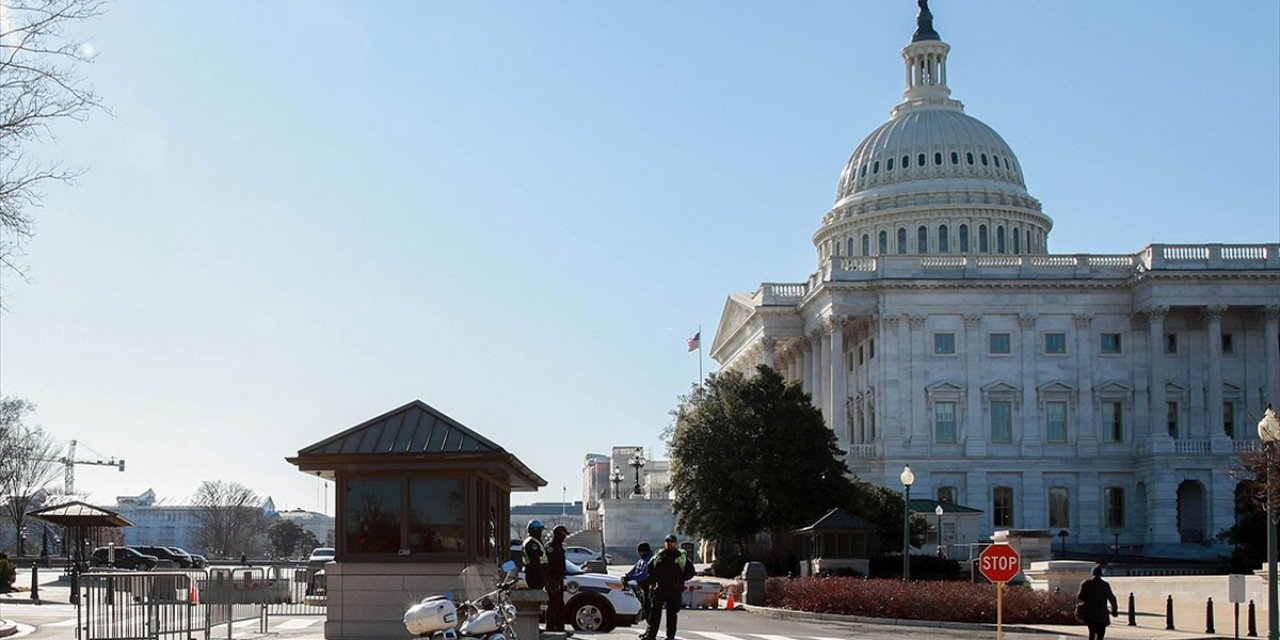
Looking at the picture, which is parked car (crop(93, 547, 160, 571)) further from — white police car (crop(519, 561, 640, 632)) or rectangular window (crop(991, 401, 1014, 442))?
rectangular window (crop(991, 401, 1014, 442))

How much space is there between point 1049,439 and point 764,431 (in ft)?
111

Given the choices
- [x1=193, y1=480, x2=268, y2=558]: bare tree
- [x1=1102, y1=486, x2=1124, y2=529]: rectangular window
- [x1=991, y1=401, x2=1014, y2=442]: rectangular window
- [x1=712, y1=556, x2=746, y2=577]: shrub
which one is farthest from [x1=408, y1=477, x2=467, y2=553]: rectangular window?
[x1=193, y1=480, x2=268, y2=558]: bare tree

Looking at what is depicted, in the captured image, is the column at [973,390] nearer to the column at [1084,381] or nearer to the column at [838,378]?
the column at [1084,381]

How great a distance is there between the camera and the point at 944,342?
335ft

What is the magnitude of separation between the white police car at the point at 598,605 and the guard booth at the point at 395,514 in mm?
3302

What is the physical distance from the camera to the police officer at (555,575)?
24.6 meters

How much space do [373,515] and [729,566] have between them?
47051 millimetres

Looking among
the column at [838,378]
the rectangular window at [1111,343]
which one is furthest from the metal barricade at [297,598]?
the rectangular window at [1111,343]

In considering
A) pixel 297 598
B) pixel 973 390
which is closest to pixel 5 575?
pixel 297 598

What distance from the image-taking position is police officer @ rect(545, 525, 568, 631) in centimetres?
2456

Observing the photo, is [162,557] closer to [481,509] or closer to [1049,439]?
[1049,439]

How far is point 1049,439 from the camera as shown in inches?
4035

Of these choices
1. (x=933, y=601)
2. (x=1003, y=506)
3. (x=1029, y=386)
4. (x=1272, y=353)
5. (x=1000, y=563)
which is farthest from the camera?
(x=1029, y=386)

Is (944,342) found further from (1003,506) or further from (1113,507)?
(1113,507)
